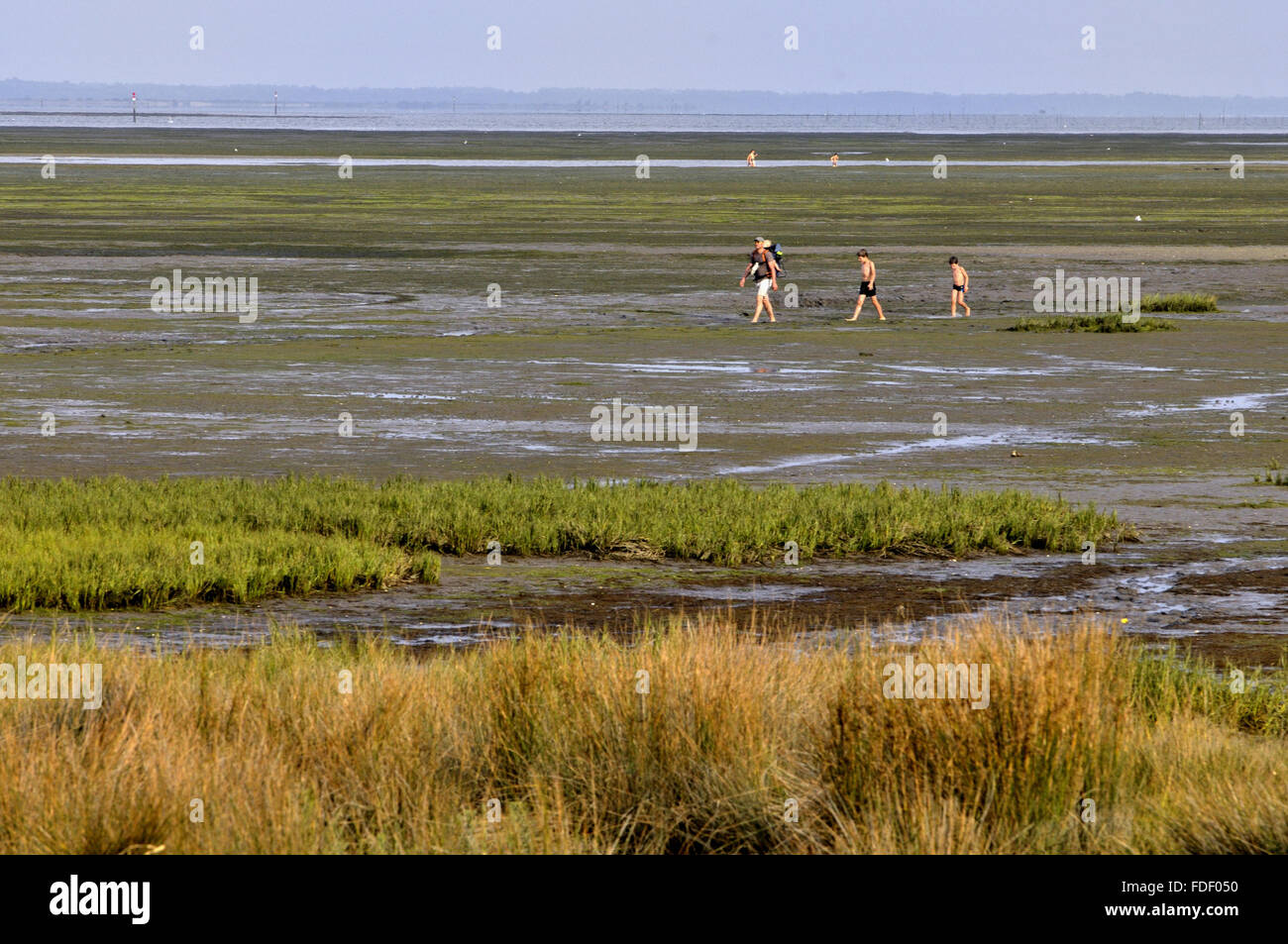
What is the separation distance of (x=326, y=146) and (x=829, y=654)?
15681 centimetres

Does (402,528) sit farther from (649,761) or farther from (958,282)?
(958,282)

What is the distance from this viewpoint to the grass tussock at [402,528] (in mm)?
14320

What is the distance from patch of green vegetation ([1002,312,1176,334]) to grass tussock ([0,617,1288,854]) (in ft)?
90.2

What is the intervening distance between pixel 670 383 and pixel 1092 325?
11761 millimetres

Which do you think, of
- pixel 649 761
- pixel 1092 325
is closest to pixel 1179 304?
pixel 1092 325

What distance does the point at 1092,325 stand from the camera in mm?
36719

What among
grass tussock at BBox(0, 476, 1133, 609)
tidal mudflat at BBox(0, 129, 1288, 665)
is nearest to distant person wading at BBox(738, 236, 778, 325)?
tidal mudflat at BBox(0, 129, 1288, 665)

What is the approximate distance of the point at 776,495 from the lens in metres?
18.0

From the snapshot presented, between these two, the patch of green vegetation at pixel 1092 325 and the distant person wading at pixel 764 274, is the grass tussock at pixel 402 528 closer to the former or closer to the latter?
the patch of green vegetation at pixel 1092 325

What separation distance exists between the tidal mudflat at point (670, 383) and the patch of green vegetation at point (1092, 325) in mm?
767

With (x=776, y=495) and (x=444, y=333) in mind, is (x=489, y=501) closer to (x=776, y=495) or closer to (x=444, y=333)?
(x=776, y=495)

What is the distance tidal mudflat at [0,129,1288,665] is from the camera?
15.0m

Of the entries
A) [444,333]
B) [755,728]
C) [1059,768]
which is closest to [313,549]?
[755,728]

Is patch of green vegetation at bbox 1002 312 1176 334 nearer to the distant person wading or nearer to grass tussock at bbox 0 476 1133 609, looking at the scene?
the distant person wading
